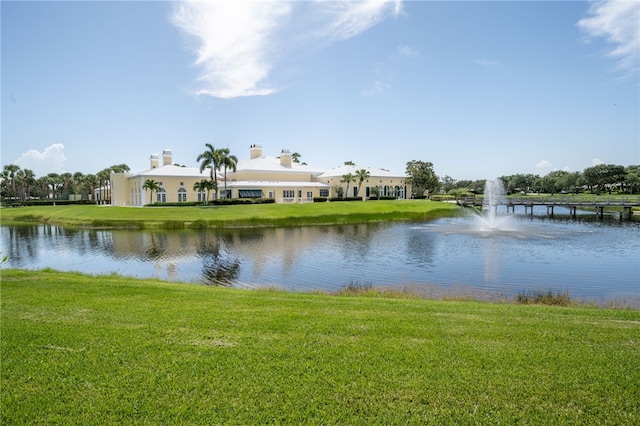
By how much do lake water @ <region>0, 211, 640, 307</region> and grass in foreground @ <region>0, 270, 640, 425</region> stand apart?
7.50 metres

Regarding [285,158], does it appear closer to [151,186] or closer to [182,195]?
[182,195]

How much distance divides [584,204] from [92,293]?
2502 inches

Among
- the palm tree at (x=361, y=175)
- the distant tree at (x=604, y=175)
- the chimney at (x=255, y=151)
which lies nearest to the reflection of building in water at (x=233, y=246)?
the palm tree at (x=361, y=175)

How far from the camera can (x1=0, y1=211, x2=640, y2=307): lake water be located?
1645 cm

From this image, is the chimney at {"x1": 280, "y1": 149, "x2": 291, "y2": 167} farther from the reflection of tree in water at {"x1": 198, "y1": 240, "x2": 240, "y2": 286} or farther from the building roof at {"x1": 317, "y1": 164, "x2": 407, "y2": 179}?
the reflection of tree in water at {"x1": 198, "y1": 240, "x2": 240, "y2": 286}

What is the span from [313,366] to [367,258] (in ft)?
57.0

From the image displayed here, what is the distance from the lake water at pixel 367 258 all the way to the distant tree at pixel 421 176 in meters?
49.8

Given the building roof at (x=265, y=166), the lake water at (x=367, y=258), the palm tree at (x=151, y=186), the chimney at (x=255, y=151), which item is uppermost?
the chimney at (x=255, y=151)

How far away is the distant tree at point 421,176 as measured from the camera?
8481 cm

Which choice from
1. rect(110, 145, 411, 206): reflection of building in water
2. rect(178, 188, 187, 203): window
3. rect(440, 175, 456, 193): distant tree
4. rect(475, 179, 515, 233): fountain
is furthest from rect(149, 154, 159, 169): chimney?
rect(440, 175, 456, 193): distant tree

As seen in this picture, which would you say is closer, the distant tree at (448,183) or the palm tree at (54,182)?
the palm tree at (54,182)

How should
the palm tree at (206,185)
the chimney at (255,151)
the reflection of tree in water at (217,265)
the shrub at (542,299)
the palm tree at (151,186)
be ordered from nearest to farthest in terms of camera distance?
the shrub at (542,299) → the reflection of tree in water at (217,265) → the palm tree at (151,186) → the palm tree at (206,185) → the chimney at (255,151)

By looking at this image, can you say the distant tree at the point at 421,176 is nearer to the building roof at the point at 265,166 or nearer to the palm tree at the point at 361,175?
the palm tree at the point at 361,175

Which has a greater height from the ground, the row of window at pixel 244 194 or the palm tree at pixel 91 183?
the palm tree at pixel 91 183
